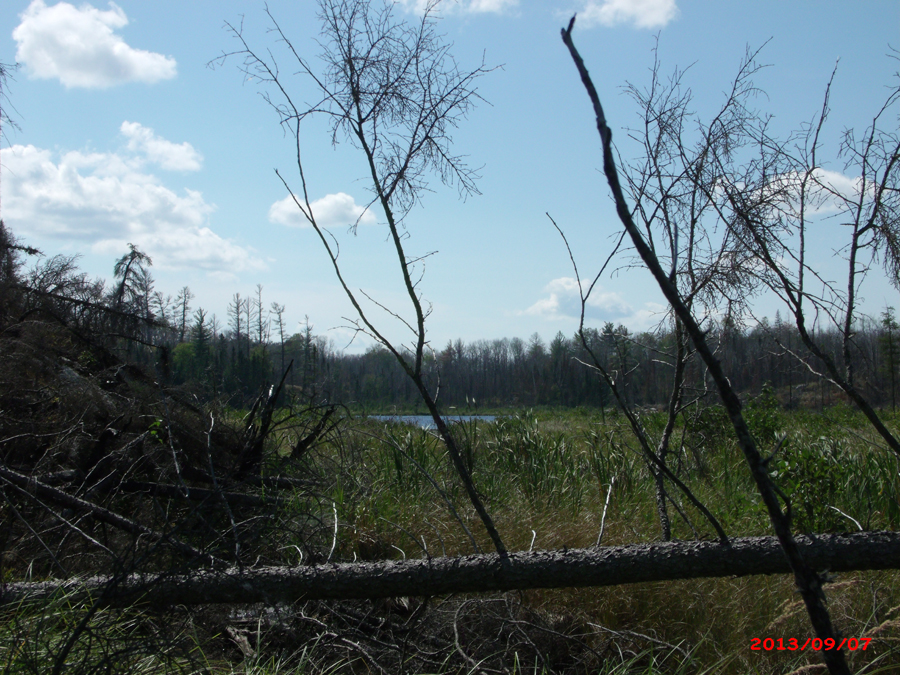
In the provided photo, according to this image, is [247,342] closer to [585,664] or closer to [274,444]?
[274,444]

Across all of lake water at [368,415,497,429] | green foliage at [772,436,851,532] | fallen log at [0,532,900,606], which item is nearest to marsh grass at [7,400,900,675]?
green foliage at [772,436,851,532]

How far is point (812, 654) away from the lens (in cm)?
326

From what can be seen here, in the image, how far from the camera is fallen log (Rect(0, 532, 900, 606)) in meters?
2.74

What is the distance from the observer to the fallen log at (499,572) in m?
2.74

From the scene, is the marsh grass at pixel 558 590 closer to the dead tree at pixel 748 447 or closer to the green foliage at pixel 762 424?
the green foliage at pixel 762 424

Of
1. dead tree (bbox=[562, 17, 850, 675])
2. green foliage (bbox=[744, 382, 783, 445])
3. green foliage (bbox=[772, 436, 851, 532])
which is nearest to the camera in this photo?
dead tree (bbox=[562, 17, 850, 675])

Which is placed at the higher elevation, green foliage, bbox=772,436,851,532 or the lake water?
the lake water

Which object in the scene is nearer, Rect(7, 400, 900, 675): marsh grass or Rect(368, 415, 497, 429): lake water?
Rect(7, 400, 900, 675): marsh grass

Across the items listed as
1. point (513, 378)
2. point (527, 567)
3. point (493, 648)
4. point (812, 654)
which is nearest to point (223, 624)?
point (493, 648)

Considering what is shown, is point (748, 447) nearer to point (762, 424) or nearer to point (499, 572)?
point (499, 572)

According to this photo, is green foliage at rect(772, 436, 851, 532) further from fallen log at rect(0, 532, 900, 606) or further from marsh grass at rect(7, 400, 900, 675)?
fallen log at rect(0, 532, 900, 606)

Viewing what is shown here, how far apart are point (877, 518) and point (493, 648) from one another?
4.21 metres

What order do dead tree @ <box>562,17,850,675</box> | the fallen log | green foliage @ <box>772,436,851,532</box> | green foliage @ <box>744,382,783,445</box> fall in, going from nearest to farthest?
dead tree @ <box>562,17,850,675</box>, the fallen log, green foliage @ <box>772,436,851,532</box>, green foliage @ <box>744,382,783,445</box>

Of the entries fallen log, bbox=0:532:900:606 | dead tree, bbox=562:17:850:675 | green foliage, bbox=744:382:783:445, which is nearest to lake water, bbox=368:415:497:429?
green foliage, bbox=744:382:783:445
